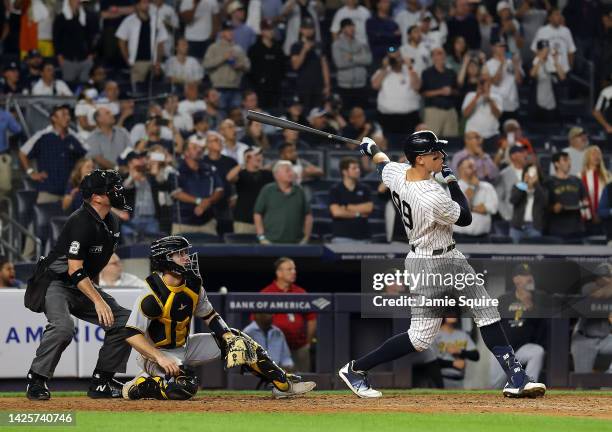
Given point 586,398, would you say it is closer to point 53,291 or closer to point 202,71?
point 53,291

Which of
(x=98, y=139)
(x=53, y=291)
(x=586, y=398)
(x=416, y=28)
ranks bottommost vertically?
(x=586, y=398)

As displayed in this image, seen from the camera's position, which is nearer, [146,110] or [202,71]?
[146,110]

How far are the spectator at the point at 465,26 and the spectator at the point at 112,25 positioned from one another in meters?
4.28

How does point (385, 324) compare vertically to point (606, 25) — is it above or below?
below

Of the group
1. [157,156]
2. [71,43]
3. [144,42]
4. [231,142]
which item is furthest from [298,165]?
[71,43]

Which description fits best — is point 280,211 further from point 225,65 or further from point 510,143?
point 225,65

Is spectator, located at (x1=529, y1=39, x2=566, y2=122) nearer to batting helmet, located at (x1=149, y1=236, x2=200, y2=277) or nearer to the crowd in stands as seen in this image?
the crowd in stands

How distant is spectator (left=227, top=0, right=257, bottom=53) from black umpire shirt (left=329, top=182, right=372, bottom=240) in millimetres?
3834

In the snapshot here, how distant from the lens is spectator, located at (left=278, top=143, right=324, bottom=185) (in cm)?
1553

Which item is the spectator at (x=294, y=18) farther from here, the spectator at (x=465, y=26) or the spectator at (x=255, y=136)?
the spectator at (x=255, y=136)

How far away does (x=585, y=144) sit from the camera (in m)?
16.7

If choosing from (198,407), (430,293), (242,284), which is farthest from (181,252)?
(242,284)

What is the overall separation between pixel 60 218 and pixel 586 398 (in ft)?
21.4

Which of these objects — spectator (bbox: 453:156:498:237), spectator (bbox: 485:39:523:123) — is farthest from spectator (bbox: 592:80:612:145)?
spectator (bbox: 453:156:498:237)
